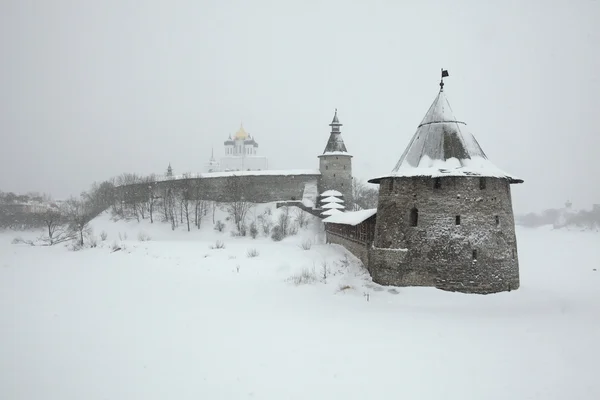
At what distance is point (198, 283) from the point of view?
514 inches

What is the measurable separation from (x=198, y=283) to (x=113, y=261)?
19.7ft

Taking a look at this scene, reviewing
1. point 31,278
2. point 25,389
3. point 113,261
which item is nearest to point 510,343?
point 25,389

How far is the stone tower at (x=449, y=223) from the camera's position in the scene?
38.6 ft

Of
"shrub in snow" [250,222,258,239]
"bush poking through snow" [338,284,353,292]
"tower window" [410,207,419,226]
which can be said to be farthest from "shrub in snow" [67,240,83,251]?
"tower window" [410,207,419,226]

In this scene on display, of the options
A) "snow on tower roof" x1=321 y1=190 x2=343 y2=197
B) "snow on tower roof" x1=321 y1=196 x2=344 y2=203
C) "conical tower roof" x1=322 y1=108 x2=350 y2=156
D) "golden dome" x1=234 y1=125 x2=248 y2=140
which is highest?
"golden dome" x1=234 y1=125 x2=248 y2=140

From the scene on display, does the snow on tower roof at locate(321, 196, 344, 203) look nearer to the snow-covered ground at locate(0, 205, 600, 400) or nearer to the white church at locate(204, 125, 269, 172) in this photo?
the snow-covered ground at locate(0, 205, 600, 400)

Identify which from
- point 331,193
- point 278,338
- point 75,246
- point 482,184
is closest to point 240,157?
point 331,193

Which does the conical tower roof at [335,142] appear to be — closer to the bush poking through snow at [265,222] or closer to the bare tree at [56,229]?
the bush poking through snow at [265,222]

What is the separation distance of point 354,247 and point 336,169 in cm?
2167

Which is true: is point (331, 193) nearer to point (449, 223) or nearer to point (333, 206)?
point (333, 206)

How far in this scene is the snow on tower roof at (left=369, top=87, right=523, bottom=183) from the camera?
12094 millimetres

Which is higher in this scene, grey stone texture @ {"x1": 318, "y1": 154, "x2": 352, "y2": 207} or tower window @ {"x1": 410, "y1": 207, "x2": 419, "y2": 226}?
grey stone texture @ {"x1": 318, "y1": 154, "x2": 352, "y2": 207}

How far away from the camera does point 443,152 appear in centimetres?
1265

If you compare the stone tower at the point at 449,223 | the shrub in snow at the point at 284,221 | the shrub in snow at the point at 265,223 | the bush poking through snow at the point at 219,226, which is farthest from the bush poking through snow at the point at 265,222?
the stone tower at the point at 449,223
